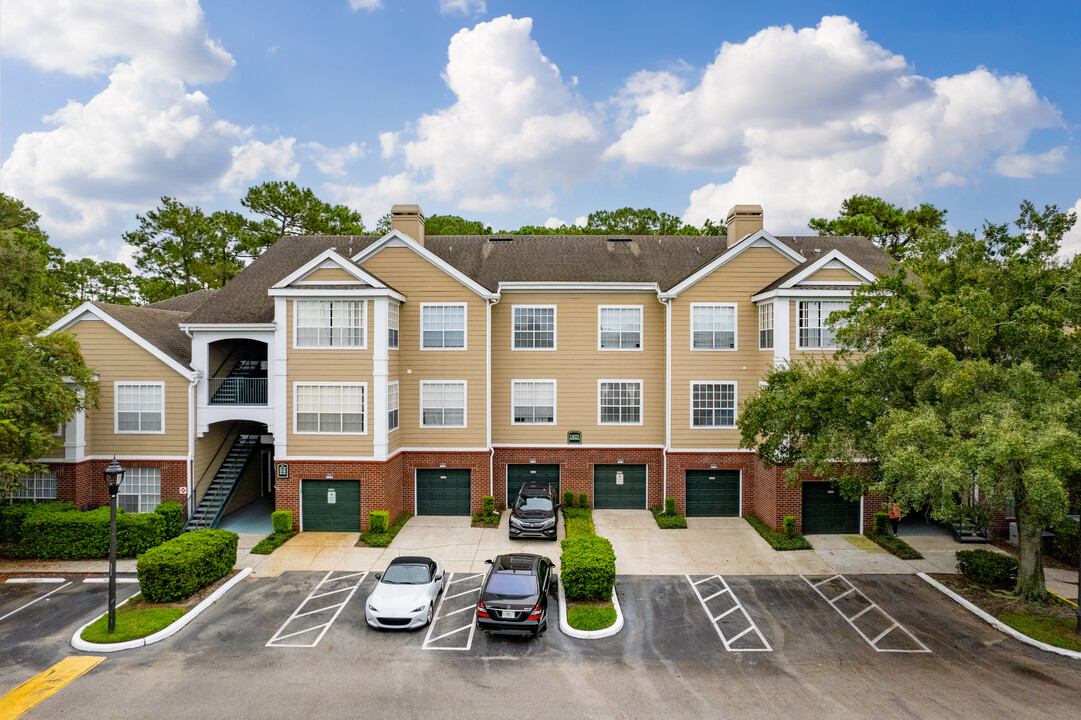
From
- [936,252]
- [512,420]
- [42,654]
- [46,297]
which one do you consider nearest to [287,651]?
[42,654]

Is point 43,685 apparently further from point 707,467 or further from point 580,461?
point 707,467

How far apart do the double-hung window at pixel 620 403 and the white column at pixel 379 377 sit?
8800mm

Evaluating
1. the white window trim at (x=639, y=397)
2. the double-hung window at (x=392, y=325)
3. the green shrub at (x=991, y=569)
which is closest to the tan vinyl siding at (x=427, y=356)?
the double-hung window at (x=392, y=325)

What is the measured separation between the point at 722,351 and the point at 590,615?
12867mm

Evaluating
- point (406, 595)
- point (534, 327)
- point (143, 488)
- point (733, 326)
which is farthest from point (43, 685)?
point (733, 326)

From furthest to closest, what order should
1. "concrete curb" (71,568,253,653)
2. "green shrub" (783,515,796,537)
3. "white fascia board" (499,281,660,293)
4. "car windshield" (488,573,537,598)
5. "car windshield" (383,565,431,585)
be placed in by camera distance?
"white fascia board" (499,281,660,293) → "green shrub" (783,515,796,537) → "car windshield" (383,565,431,585) → "car windshield" (488,573,537,598) → "concrete curb" (71,568,253,653)

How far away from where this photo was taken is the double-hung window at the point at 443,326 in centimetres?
2323

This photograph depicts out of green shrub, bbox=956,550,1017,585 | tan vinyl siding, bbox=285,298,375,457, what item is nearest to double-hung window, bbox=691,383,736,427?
green shrub, bbox=956,550,1017,585

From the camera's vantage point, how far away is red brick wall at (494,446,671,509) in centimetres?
2417

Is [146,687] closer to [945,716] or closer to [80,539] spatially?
[80,539]

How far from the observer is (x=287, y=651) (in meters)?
12.7

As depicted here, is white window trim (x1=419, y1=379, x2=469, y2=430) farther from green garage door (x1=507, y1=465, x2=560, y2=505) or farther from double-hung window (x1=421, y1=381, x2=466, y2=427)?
green garage door (x1=507, y1=465, x2=560, y2=505)

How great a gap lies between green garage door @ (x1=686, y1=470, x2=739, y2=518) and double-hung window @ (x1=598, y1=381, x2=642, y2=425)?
3240 mm

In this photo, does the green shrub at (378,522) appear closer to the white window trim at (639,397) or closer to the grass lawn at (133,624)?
the grass lawn at (133,624)
